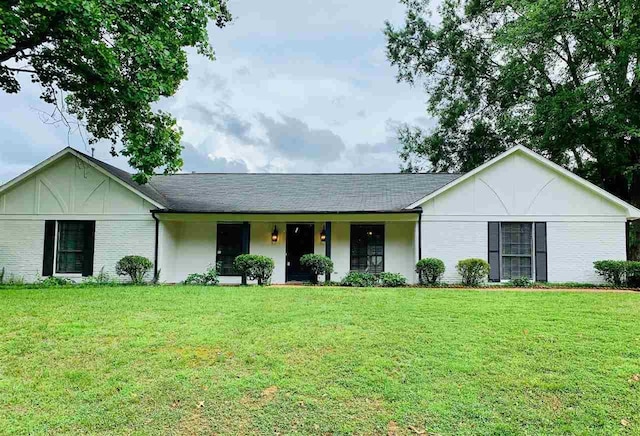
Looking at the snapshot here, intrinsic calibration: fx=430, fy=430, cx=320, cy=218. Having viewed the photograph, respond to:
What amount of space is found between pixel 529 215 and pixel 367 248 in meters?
5.31

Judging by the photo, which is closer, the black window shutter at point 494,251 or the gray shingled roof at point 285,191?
the black window shutter at point 494,251

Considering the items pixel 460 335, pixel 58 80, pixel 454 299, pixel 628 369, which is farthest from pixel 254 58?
pixel 628 369

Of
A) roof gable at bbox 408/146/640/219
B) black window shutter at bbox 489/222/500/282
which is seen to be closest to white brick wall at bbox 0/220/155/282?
roof gable at bbox 408/146/640/219

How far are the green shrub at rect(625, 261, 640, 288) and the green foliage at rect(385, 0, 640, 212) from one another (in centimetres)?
748

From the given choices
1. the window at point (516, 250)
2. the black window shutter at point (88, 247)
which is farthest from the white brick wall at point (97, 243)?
the window at point (516, 250)

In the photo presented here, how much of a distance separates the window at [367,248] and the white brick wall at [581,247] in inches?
210

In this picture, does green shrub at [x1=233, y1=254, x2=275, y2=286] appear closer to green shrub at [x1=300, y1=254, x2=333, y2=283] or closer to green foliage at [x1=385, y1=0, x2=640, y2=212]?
green shrub at [x1=300, y1=254, x2=333, y2=283]

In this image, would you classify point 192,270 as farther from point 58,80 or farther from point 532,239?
point 532,239

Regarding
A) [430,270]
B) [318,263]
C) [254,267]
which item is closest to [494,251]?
[430,270]

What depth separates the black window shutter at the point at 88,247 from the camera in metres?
14.1

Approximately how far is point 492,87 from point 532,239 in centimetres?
1400

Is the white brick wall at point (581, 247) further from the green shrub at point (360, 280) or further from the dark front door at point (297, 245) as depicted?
the dark front door at point (297, 245)

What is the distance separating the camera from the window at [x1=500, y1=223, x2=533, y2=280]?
13648 mm

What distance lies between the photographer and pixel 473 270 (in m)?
13.3
